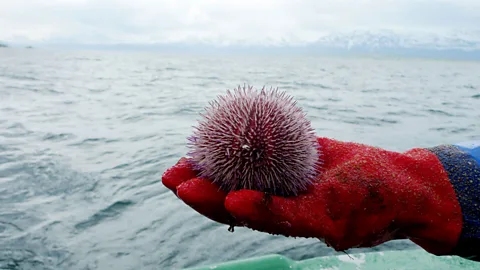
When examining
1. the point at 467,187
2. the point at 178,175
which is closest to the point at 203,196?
the point at 178,175

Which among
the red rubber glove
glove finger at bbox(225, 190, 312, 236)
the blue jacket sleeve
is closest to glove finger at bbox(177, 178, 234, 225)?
the red rubber glove

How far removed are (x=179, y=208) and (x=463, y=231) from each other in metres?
5.30

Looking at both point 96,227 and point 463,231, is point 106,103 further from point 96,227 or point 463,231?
point 463,231

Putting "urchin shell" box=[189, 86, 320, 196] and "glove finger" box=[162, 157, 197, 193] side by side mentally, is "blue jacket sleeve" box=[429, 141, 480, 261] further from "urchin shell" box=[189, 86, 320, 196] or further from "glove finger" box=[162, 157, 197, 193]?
"glove finger" box=[162, 157, 197, 193]

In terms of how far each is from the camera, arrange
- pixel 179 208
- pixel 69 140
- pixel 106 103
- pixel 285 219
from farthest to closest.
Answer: pixel 106 103, pixel 69 140, pixel 179 208, pixel 285 219

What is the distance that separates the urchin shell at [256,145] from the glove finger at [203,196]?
0.05 meters

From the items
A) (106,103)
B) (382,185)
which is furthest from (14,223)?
(106,103)

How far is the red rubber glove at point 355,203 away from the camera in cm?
196

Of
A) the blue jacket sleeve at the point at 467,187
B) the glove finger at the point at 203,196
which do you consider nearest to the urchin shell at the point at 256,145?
the glove finger at the point at 203,196

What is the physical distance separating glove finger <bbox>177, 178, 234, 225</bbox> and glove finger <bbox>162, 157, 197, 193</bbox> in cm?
18

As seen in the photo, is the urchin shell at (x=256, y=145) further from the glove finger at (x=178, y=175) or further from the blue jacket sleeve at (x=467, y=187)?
the blue jacket sleeve at (x=467, y=187)

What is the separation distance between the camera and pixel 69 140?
36.9 ft

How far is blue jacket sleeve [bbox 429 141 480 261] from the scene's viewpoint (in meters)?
2.30

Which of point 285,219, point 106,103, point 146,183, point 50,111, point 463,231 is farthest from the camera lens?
point 106,103
